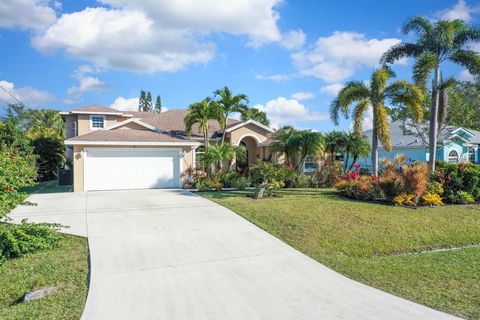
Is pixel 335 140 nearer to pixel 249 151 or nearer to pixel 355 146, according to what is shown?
pixel 355 146

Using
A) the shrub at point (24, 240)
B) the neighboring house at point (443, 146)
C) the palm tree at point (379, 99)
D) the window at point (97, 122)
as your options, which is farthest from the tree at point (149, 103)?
the shrub at point (24, 240)

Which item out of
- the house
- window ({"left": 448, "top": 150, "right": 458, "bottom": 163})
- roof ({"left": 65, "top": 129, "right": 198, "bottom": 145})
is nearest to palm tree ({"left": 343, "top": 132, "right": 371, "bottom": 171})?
the house

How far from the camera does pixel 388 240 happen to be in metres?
9.12

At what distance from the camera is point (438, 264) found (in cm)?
741

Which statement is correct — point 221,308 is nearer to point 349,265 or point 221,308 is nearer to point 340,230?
point 349,265

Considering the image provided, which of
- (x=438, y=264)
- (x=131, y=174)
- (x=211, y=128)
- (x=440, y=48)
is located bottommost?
(x=438, y=264)

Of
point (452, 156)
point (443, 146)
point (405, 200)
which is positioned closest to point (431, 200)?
point (405, 200)

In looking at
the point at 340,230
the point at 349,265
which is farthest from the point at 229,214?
the point at 349,265

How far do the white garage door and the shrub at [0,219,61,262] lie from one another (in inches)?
380

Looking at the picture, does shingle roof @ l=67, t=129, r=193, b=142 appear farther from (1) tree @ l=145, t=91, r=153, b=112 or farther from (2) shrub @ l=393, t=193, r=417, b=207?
(1) tree @ l=145, t=91, r=153, b=112

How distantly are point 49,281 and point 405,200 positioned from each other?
459 inches

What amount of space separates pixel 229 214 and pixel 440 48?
13.2 meters

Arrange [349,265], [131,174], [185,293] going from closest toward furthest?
1. [185,293]
2. [349,265]
3. [131,174]

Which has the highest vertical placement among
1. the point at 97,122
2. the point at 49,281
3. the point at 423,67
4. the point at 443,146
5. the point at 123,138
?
the point at 423,67
